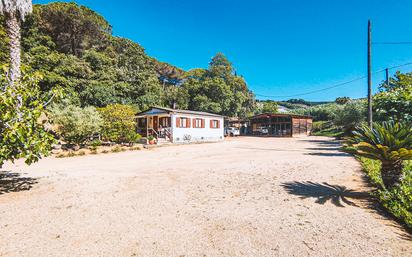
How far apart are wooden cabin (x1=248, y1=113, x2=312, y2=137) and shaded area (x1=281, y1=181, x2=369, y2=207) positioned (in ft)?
102

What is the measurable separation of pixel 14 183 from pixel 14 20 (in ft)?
26.3

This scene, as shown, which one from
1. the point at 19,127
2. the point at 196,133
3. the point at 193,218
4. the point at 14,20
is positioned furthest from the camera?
the point at 196,133

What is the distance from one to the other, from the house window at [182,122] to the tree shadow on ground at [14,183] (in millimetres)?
14522

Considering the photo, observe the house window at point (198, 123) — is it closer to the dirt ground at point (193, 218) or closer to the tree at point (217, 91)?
the tree at point (217, 91)

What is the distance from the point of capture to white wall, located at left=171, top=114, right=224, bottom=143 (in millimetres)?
21281

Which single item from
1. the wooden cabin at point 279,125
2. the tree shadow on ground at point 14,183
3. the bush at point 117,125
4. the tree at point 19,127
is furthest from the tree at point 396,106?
the wooden cabin at point 279,125

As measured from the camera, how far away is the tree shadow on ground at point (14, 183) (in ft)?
19.1

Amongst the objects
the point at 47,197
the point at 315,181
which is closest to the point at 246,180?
the point at 315,181

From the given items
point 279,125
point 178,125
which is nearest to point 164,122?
point 178,125

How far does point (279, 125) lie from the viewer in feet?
123

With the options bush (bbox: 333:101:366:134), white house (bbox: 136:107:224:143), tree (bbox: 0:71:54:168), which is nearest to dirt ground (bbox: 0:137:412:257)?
tree (bbox: 0:71:54:168)

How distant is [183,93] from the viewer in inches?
1379

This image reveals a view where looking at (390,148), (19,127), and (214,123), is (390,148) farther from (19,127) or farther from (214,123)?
(214,123)

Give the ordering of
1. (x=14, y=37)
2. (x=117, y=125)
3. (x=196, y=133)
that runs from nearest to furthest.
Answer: (x=14, y=37) → (x=117, y=125) → (x=196, y=133)
